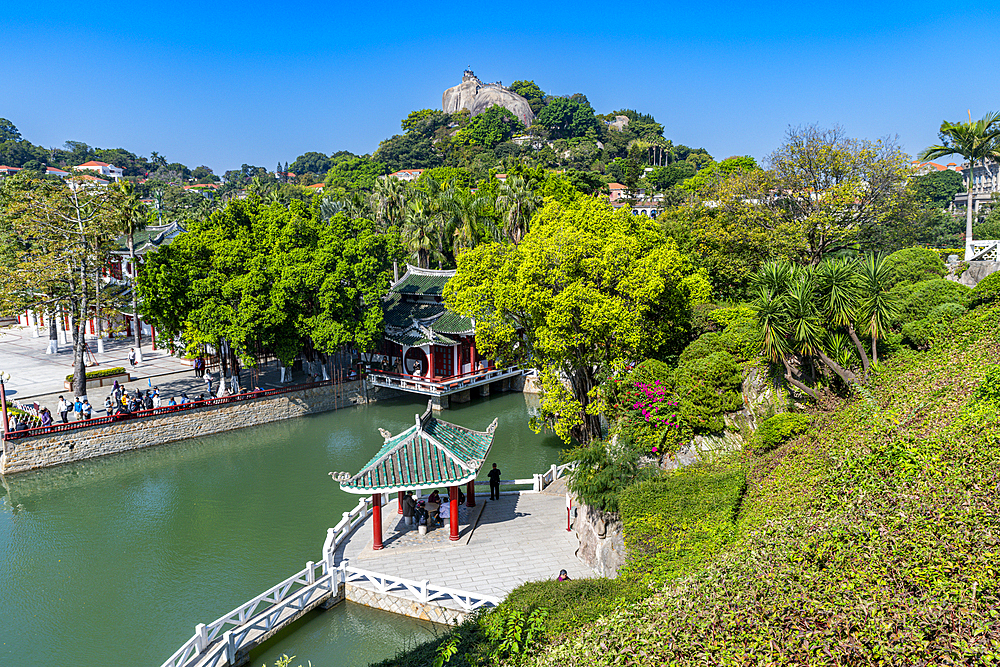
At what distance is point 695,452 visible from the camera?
1462 cm

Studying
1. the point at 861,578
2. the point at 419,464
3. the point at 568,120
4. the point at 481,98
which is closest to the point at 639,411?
the point at 419,464

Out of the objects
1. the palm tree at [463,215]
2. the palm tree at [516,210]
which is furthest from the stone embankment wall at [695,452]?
the palm tree at [516,210]

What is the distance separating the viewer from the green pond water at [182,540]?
13.3m

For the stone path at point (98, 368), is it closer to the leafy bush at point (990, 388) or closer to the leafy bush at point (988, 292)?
the leafy bush at point (988, 292)

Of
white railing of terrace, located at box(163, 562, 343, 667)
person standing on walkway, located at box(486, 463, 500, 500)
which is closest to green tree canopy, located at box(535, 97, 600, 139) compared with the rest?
person standing on walkway, located at box(486, 463, 500, 500)

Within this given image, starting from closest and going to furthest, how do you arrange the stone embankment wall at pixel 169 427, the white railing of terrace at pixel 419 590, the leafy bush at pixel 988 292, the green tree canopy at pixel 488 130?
the white railing of terrace at pixel 419 590, the leafy bush at pixel 988 292, the stone embankment wall at pixel 169 427, the green tree canopy at pixel 488 130

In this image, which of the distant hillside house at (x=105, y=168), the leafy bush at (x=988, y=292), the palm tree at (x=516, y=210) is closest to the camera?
the leafy bush at (x=988, y=292)

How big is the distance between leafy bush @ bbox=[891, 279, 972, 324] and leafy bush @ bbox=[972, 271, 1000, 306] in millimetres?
181

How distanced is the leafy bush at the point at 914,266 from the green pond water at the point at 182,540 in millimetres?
13097

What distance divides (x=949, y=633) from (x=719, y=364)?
995 centimetres

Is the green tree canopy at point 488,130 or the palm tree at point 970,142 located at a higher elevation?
the green tree canopy at point 488,130

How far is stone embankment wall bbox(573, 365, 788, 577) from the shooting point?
1350cm

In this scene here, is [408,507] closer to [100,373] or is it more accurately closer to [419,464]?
[419,464]

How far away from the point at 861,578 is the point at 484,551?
9.74 metres
